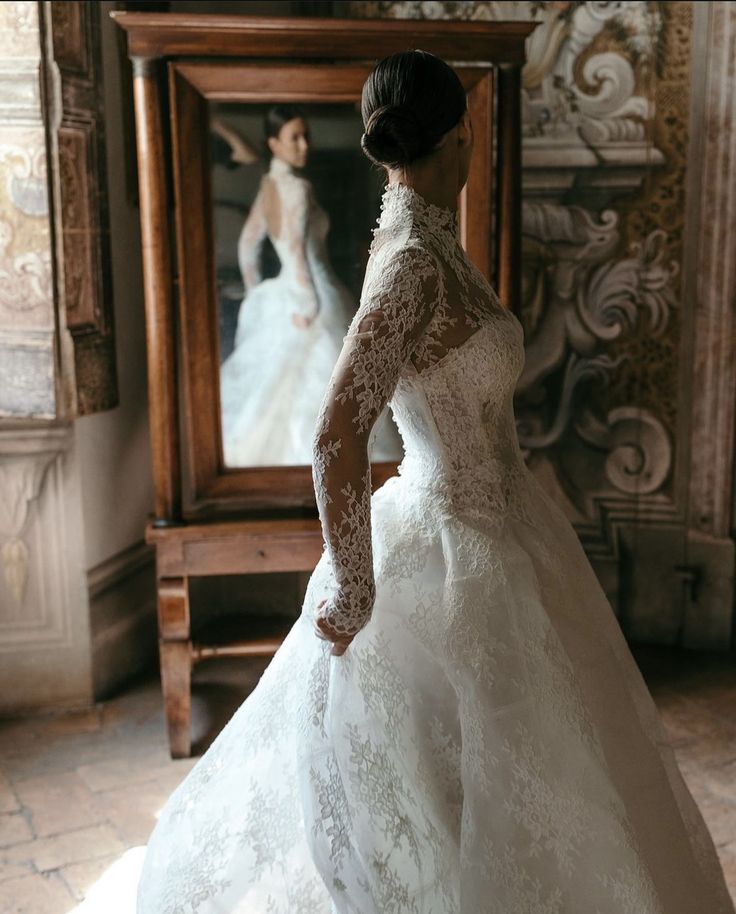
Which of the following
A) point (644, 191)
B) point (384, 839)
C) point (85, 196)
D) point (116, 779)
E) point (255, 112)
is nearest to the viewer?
point (384, 839)

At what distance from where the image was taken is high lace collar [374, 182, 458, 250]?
5.90 feet

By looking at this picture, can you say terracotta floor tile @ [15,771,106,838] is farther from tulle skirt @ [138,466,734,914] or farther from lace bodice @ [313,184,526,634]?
lace bodice @ [313,184,526,634]

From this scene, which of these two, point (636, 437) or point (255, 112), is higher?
point (255, 112)

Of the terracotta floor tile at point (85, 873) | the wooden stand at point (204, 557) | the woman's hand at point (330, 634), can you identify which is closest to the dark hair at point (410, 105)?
the woman's hand at point (330, 634)

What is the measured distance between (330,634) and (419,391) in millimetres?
408

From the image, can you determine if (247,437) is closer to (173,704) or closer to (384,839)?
(173,704)

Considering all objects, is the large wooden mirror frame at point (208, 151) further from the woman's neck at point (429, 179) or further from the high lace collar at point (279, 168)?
the woman's neck at point (429, 179)

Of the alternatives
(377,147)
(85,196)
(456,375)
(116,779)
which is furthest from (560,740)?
(85,196)

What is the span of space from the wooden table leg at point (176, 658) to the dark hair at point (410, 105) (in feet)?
5.18

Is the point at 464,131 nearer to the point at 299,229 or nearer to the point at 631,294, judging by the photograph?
the point at 299,229

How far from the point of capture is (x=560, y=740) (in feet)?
5.78

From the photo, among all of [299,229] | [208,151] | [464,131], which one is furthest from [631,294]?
[464,131]

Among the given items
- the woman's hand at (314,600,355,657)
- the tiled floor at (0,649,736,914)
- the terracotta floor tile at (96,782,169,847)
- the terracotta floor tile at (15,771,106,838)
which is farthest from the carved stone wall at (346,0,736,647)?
the woman's hand at (314,600,355,657)

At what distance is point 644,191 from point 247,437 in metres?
1.64
